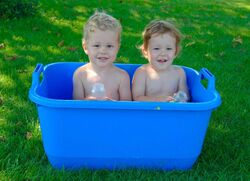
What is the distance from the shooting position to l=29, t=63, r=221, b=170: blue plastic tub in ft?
6.51

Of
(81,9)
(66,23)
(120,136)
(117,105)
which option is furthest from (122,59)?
(81,9)

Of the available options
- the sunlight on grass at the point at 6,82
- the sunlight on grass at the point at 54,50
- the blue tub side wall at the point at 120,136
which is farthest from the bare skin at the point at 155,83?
the sunlight on grass at the point at 54,50

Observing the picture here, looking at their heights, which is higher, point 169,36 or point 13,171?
point 169,36

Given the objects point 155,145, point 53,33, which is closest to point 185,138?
point 155,145

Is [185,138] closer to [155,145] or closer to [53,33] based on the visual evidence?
[155,145]

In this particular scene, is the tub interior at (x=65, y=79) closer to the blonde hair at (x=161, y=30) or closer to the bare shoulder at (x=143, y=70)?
the bare shoulder at (x=143, y=70)

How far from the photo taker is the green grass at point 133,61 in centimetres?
227

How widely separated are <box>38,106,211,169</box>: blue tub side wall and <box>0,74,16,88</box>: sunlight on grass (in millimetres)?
1198

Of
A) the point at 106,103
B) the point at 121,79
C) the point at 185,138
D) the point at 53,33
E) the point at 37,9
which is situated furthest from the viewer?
the point at 37,9

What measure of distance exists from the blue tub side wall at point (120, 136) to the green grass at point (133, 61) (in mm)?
91

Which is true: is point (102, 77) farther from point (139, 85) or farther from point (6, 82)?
point (6, 82)

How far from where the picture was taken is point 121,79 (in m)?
A: 2.63

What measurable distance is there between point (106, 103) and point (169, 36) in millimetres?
789

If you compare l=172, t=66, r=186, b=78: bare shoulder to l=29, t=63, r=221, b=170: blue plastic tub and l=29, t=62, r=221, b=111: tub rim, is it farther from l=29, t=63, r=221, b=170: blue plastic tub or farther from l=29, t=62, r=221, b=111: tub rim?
l=29, t=62, r=221, b=111: tub rim
